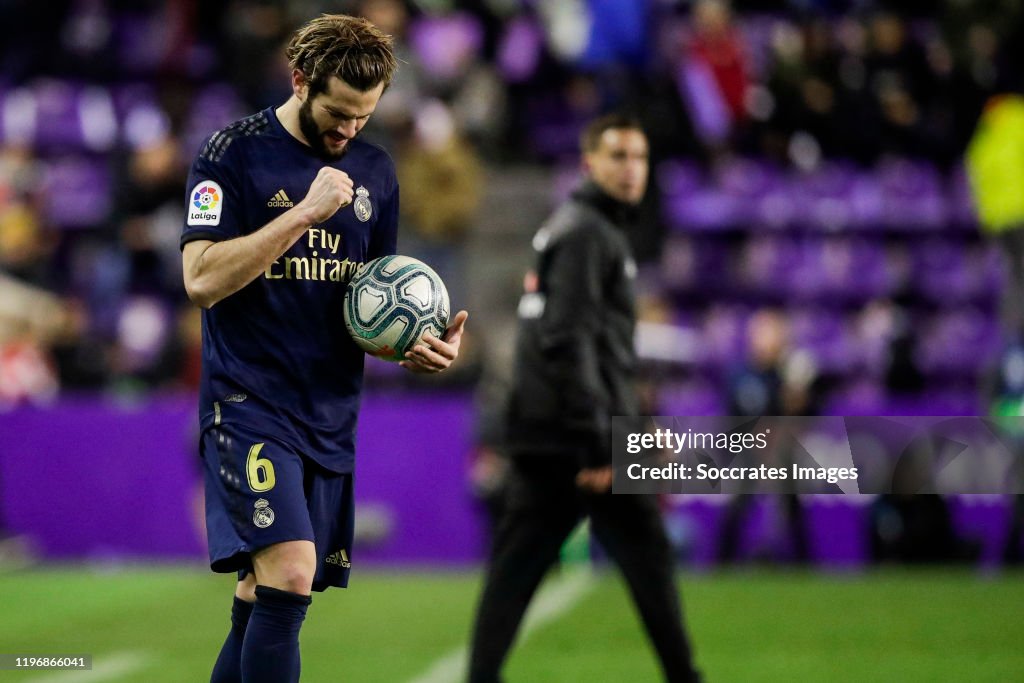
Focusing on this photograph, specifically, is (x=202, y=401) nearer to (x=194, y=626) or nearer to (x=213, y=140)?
(x=213, y=140)

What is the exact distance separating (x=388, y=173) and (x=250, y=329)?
2.40 ft

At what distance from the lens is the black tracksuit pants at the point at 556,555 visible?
627 cm

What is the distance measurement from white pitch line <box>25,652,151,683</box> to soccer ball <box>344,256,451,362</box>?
12.0ft

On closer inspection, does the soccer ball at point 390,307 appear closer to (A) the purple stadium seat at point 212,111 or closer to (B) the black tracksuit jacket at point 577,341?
(B) the black tracksuit jacket at point 577,341

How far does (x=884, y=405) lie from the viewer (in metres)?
13.3

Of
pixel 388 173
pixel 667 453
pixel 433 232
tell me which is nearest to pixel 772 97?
pixel 433 232

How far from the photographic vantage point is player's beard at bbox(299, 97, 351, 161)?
493cm

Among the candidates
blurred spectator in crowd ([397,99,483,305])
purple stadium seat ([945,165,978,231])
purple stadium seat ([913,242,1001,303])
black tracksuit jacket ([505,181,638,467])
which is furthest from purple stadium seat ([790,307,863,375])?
black tracksuit jacket ([505,181,638,467])

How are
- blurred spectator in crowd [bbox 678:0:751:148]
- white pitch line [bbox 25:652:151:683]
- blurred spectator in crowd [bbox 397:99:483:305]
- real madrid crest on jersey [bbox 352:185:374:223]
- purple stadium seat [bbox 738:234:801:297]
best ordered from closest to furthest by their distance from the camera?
real madrid crest on jersey [bbox 352:185:374:223]
white pitch line [bbox 25:652:151:683]
purple stadium seat [bbox 738:234:801:297]
blurred spectator in crowd [bbox 397:99:483:305]
blurred spectator in crowd [bbox 678:0:751:148]

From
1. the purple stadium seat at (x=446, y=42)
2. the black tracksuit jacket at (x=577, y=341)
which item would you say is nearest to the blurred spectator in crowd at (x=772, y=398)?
the purple stadium seat at (x=446, y=42)

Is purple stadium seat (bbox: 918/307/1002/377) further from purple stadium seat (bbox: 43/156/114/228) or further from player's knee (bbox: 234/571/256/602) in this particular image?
player's knee (bbox: 234/571/256/602)

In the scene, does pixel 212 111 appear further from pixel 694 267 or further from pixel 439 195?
pixel 694 267

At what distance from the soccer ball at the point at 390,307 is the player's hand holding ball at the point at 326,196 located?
311 millimetres

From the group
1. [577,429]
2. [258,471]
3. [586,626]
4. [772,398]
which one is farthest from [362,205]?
[772,398]
